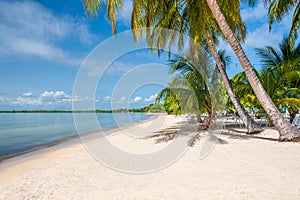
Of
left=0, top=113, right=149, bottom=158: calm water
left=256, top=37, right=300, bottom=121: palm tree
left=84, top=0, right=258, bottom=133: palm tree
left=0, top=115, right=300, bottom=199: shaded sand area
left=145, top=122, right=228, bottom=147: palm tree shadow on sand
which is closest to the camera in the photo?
left=0, top=115, right=300, bottom=199: shaded sand area

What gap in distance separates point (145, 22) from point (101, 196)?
8013mm

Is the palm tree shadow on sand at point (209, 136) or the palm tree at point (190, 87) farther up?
the palm tree at point (190, 87)

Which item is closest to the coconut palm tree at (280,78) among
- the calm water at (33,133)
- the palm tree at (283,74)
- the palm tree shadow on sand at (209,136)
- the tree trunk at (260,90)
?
the palm tree at (283,74)

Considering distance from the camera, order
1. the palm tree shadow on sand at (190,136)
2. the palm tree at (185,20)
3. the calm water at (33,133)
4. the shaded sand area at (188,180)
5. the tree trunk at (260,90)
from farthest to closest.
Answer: the calm water at (33,133) < the palm tree at (185,20) < the palm tree shadow on sand at (190,136) < the tree trunk at (260,90) < the shaded sand area at (188,180)

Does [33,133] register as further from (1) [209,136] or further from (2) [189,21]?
(2) [189,21]

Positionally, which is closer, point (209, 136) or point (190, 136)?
point (209, 136)

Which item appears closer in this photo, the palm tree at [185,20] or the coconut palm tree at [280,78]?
the palm tree at [185,20]

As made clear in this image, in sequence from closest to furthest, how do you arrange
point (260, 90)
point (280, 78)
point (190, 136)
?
point (260, 90) → point (190, 136) → point (280, 78)

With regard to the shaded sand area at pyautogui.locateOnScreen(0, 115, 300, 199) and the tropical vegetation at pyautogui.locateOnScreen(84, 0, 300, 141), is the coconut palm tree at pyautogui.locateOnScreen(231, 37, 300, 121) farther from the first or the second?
the shaded sand area at pyautogui.locateOnScreen(0, 115, 300, 199)

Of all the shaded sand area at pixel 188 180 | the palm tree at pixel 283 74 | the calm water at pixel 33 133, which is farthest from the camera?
the calm water at pixel 33 133

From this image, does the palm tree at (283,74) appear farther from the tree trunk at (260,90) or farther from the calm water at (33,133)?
the calm water at (33,133)

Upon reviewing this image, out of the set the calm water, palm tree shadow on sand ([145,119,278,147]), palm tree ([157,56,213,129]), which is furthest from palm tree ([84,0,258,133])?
the calm water

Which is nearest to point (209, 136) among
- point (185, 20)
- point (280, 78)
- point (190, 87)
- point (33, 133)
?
point (190, 87)

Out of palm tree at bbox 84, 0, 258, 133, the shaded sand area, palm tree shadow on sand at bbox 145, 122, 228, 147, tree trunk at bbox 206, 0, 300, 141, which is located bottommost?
the shaded sand area
